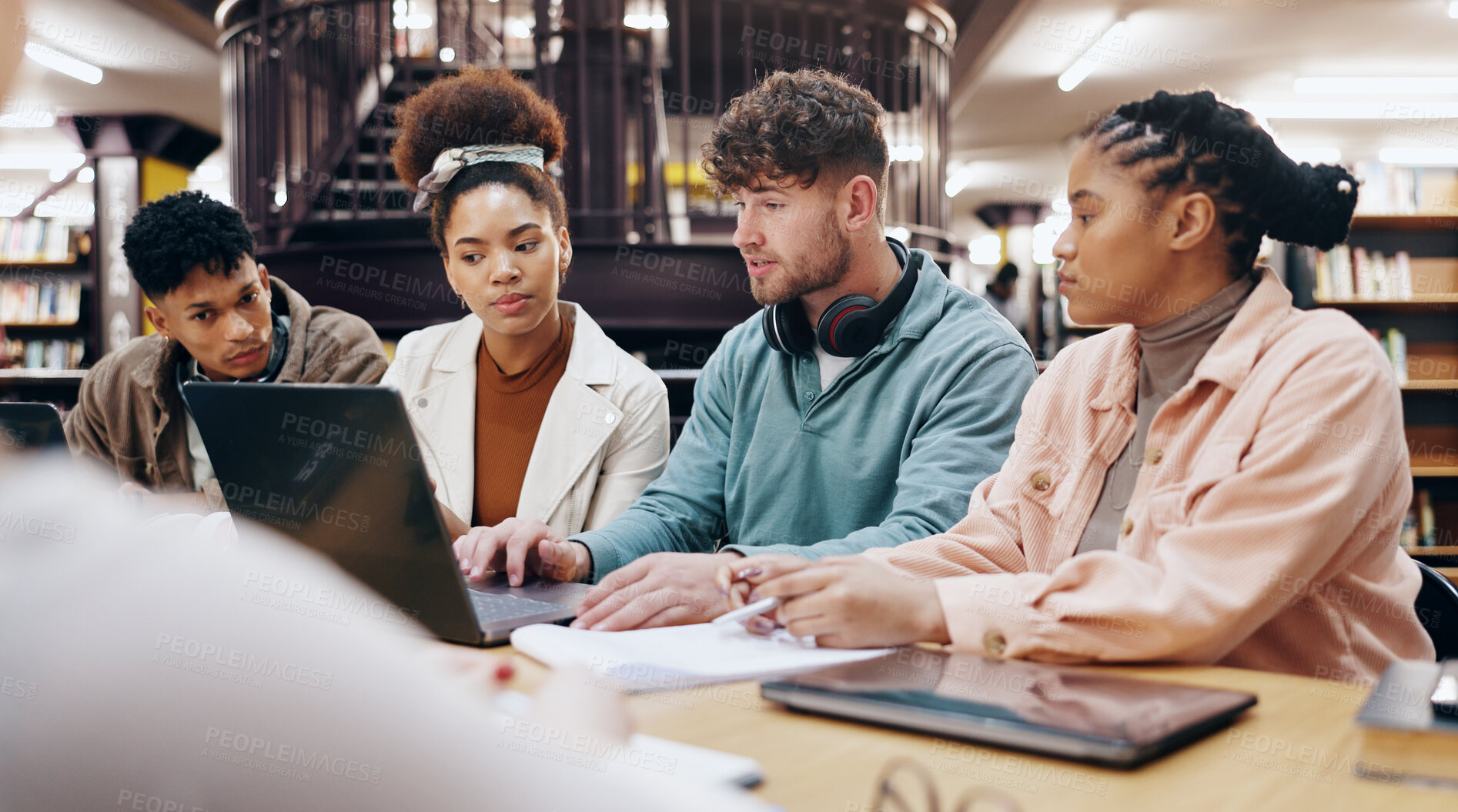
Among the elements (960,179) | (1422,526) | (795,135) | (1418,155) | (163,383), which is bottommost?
(1422,526)

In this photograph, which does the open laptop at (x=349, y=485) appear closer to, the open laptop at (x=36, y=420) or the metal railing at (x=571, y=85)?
the open laptop at (x=36, y=420)

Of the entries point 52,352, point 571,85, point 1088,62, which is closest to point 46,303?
point 52,352

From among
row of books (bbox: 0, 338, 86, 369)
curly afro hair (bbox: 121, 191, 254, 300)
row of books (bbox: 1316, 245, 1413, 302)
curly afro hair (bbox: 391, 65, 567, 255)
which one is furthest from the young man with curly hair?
row of books (bbox: 0, 338, 86, 369)

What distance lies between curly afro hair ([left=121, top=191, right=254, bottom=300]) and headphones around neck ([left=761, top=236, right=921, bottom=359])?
1225 mm

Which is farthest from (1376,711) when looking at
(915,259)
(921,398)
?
(915,259)

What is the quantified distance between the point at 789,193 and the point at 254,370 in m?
1.30

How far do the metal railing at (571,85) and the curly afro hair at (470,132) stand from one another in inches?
93.0

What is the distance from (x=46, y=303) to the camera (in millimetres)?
8906

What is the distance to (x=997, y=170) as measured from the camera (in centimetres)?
1187

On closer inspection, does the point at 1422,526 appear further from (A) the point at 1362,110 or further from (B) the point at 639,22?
(A) the point at 1362,110

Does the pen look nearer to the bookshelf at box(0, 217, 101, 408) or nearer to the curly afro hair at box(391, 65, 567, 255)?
the curly afro hair at box(391, 65, 567, 255)

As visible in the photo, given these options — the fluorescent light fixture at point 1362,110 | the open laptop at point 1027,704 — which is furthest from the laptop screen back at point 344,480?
the fluorescent light fixture at point 1362,110

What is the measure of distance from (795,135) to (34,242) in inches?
374

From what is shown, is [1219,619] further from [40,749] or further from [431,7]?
[431,7]
